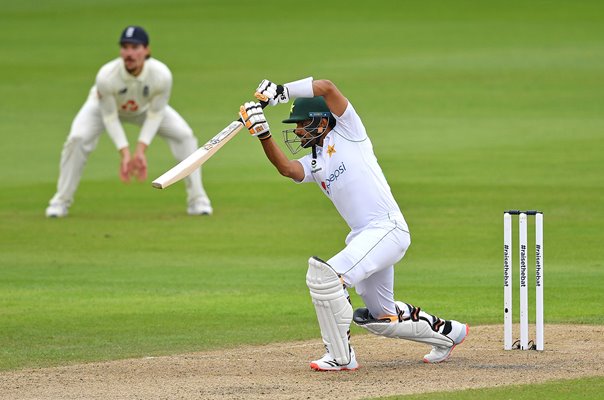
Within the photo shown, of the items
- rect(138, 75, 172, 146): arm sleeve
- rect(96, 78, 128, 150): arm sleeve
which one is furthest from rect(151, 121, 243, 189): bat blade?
rect(138, 75, 172, 146): arm sleeve

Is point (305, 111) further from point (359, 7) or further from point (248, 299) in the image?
point (359, 7)

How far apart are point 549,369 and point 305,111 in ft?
7.15

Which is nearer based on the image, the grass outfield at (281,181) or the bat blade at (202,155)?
the bat blade at (202,155)

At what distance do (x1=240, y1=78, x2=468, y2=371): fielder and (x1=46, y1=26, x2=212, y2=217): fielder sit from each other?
685cm

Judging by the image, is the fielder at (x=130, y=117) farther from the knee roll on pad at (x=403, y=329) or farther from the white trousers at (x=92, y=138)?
the knee roll on pad at (x=403, y=329)

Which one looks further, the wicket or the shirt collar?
the shirt collar

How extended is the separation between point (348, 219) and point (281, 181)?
12.4m

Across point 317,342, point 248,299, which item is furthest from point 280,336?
point 248,299

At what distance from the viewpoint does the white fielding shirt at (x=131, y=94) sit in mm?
16219

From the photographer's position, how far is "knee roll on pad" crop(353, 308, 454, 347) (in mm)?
8727

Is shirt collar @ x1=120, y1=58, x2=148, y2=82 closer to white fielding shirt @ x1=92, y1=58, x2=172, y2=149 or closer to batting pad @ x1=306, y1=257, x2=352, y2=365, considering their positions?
white fielding shirt @ x1=92, y1=58, x2=172, y2=149

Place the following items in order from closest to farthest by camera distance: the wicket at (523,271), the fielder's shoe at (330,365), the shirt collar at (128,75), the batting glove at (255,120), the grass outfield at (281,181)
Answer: the batting glove at (255,120)
the fielder's shoe at (330,365)
the wicket at (523,271)
the grass outfield at (281,181)
the shirt collar at (128,75)

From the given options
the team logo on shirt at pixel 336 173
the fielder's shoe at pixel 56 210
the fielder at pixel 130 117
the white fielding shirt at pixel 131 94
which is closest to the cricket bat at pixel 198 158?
the team logo on shirt at pixel 336 173

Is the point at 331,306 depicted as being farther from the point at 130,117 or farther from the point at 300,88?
the point at 130,117
